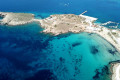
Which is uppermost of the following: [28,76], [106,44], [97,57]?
[106,44]

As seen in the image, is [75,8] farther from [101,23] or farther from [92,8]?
[101,23]

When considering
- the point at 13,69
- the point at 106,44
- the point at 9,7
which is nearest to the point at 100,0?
the point at 106,44

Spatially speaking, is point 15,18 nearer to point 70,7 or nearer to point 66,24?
point 66,24

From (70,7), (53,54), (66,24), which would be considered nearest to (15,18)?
(66,24)

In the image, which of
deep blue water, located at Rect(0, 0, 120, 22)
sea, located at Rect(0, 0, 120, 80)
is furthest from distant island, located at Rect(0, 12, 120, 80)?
deep blue water, located at Rect(0, 0, 120, 22)

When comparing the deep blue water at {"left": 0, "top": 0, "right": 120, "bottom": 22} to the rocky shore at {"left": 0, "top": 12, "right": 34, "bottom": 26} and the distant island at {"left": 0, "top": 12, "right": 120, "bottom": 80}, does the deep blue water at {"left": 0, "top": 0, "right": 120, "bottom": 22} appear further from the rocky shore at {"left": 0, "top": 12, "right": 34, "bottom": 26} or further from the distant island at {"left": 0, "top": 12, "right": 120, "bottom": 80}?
the distant island at {"left": 0, "top": 12, "right": 120, "bottom": 80}

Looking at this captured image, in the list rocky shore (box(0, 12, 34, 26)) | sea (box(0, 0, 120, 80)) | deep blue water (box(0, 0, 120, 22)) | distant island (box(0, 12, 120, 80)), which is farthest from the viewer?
deep blue water (box(0, 0, 120, 22))
